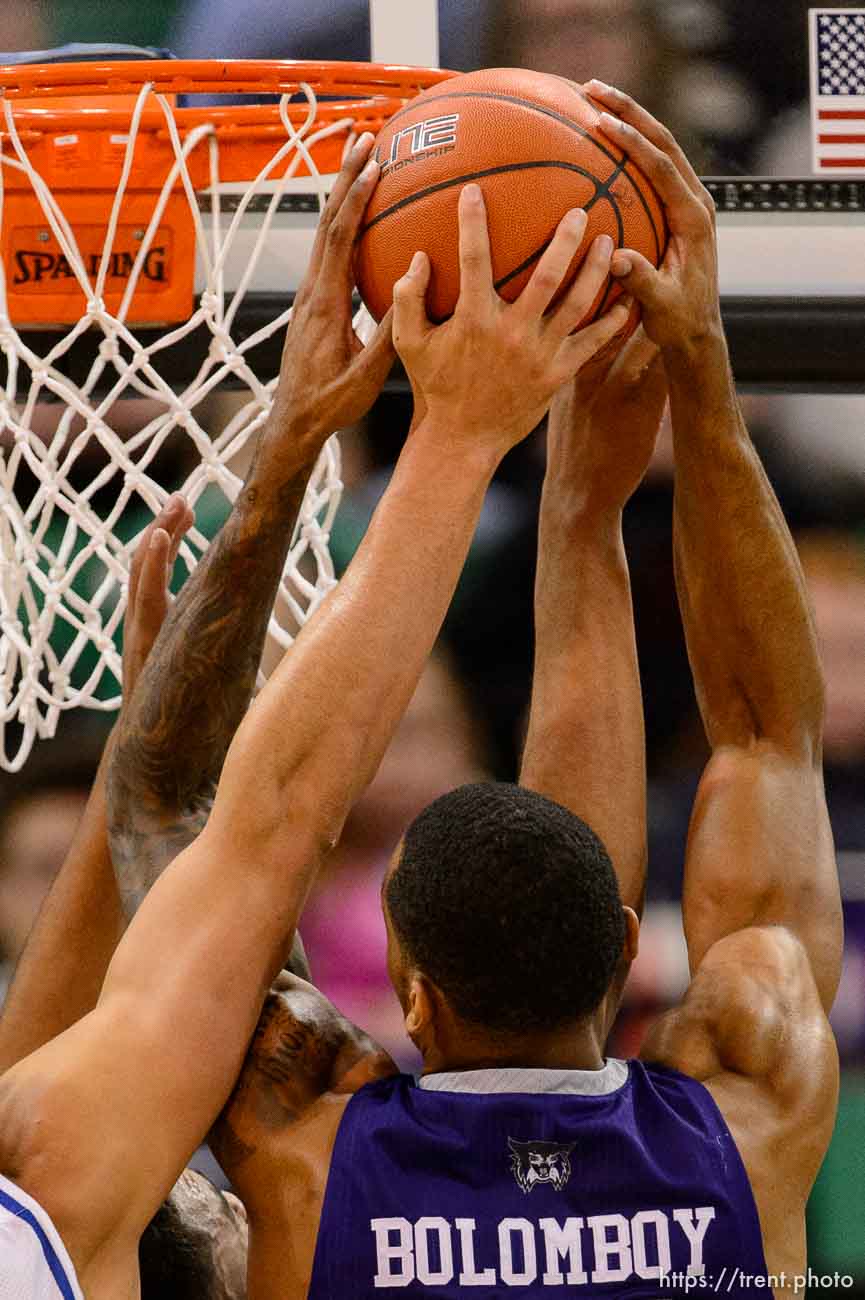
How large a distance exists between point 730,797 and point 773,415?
1.67 meters

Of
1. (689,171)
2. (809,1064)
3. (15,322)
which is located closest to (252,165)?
(15,322)

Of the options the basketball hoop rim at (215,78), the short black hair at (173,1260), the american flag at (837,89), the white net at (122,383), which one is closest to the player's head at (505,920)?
the short black hair at (173,1260)

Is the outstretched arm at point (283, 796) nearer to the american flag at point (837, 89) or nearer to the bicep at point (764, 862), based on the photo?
the bicep at point (764, 862)

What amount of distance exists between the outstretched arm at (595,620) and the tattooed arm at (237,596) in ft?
1.59

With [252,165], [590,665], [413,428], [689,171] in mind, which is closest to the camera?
[413,428]

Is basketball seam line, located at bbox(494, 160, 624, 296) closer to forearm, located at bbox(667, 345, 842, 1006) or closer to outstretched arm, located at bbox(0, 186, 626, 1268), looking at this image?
outstretched arm, located at bbox(0, 186, 626, 1268)

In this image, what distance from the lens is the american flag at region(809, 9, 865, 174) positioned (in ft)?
10.7

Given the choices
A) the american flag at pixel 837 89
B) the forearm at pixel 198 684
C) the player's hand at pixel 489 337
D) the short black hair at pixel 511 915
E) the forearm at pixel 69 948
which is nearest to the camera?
the short black hair at pixel 511 915

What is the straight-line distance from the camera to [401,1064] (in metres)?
3.42

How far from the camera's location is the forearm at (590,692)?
7.38ft

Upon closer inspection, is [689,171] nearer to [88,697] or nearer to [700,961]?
[700,961]

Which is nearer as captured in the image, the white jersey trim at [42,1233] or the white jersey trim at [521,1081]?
the white jersey trim at [42,1233]

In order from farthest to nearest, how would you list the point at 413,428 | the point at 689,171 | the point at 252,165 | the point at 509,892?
1. the point at 252,165
2. the point at 689,171
3. the point at 413,428
4. the point at 509,892

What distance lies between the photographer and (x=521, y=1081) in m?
1.68
